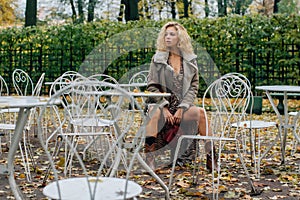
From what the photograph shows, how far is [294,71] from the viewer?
1225cm

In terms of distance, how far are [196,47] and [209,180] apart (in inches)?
301

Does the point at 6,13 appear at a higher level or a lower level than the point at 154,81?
higher

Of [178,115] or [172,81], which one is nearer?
[178,115]

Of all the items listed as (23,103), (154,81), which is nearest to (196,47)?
(154,81)

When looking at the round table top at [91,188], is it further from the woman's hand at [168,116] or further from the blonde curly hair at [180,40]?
the blonde curly hair at [180,40]

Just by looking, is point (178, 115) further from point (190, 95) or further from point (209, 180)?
point (209, 180)

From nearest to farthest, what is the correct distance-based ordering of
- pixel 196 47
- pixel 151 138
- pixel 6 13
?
pixel 151 138 < pixel 196 47 < pixel 6 13

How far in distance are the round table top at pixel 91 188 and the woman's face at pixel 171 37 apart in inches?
125

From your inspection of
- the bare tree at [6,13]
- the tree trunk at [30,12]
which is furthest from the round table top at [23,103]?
the bare tree at [6,13]

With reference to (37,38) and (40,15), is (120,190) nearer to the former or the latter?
(37,38)

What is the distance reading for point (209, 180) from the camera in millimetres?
5773

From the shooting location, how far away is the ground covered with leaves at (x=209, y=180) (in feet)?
16.9

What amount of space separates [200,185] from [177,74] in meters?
1.38

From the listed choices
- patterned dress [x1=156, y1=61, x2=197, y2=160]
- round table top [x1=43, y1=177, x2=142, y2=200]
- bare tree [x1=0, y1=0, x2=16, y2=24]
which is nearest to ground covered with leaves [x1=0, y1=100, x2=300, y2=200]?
patterned dress [x1=156, y1=61, x2=197, y2=160]
